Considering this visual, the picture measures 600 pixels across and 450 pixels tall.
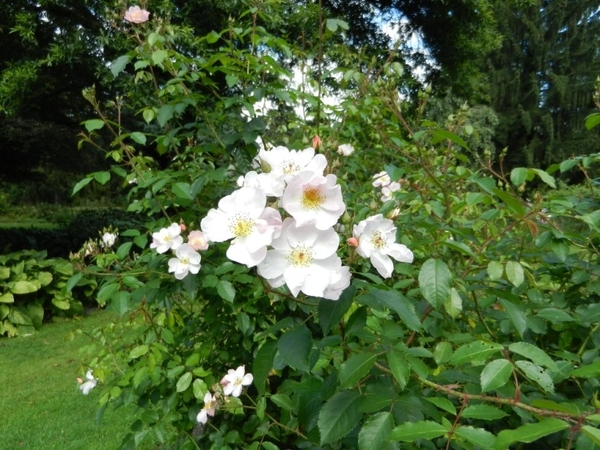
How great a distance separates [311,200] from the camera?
83 cm

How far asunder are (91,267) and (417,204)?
126 centimetres

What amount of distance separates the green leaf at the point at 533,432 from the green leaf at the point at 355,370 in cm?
25

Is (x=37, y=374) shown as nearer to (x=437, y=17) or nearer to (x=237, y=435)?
(x=237, y=435)

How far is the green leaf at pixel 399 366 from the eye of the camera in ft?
2.74

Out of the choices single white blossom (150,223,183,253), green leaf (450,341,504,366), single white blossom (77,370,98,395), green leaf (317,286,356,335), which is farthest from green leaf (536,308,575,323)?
single white blossom (77,370,98,395)

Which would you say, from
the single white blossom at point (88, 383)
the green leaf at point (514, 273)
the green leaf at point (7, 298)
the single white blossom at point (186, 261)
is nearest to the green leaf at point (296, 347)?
the single white blossom at point (186, 261)

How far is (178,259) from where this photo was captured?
50.8 inches

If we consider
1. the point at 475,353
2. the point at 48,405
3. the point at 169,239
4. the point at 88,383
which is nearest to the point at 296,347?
the point at 475,353

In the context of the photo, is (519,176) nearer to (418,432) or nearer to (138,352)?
(418,432)

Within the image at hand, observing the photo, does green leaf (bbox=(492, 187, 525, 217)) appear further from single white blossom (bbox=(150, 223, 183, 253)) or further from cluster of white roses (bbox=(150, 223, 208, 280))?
single white blossom (bbox=(150, 223, 183, 253))

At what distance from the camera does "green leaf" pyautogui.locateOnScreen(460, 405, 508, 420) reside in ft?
2.82

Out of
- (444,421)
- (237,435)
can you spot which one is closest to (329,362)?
(444,421)

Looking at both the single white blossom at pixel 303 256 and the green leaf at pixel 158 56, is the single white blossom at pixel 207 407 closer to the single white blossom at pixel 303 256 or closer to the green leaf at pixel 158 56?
the single white blossom at pixel 303 256

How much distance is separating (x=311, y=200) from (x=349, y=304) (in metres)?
0.20
